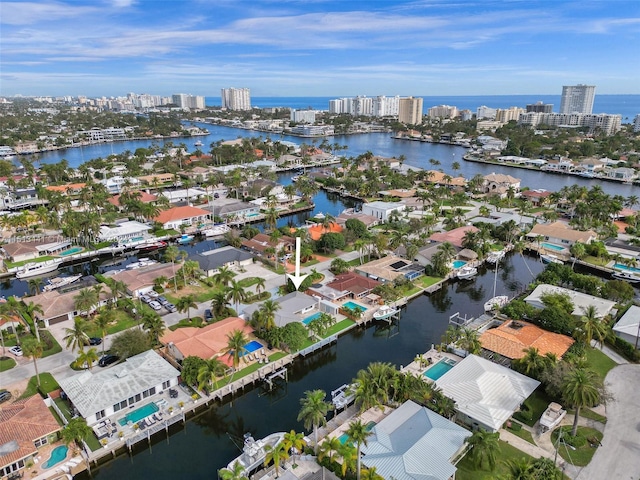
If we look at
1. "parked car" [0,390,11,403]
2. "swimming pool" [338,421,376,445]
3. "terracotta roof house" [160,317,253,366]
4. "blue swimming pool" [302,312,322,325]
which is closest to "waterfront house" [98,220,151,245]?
"terracotta roof house" [160,317,253,366]

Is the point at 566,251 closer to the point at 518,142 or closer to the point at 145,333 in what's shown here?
the point at 145,333

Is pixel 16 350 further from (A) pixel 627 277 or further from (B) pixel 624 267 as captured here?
(B) pixel 624 267

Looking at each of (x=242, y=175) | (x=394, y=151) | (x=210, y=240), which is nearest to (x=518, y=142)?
(x=394, y=151)

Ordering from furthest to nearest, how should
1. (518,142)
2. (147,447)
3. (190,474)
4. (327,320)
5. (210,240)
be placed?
(518,142) < (210,240) < (327,320) < (147,447) < (190,474)

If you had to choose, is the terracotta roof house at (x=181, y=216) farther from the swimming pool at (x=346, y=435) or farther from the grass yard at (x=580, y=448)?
the grass yard at (x=580, y=448)

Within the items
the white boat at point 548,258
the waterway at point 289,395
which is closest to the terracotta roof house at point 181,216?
the waterway at point 289,395

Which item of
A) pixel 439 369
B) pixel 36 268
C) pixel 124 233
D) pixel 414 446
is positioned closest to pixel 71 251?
pixel 36 268
